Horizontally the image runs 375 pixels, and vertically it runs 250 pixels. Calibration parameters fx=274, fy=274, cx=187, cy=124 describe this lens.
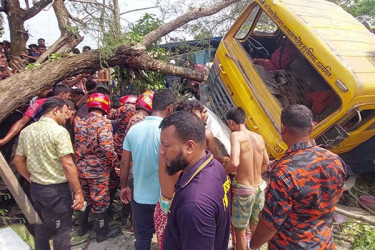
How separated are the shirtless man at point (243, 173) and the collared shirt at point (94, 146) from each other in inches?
53.4

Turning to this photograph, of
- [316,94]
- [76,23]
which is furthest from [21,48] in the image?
[316,94]

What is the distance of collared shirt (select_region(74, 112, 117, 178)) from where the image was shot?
10.0 ft

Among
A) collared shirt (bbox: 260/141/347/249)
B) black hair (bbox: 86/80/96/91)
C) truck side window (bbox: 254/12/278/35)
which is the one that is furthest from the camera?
black hair (bbox: 86/80/96/91)

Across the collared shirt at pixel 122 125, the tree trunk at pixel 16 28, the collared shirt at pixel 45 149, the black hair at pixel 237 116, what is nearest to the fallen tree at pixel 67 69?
the collared shirt at pixel 122 125

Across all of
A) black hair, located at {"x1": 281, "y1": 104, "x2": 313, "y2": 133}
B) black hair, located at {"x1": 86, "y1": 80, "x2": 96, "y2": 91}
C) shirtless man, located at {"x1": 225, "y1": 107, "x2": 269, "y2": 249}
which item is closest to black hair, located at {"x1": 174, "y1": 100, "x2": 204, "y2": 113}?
shirtless man, located at {"x1": 225, "y1": 107, "x2": 269, "y2": 249}

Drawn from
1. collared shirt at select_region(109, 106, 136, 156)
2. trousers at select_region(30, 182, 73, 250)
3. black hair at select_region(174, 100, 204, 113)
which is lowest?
trousers at select_region(30, 182, 73, 250)

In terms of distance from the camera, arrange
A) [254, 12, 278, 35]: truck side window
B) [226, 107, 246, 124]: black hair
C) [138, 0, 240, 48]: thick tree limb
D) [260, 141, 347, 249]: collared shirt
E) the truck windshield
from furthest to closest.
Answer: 1. [138, 0, 240, 48]: thick tree limb
2. [254, 12, 278, 35]: truck side window
3. the truck windshield
4. [226, 107, 246, 124]: black hair
5. [260, 141, 347, 249]: collared shirt

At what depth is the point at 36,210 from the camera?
8.92 feet

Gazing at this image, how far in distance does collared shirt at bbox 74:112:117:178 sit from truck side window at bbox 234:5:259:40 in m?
2.64

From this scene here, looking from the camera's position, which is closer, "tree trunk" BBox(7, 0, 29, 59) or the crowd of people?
the crowd of people

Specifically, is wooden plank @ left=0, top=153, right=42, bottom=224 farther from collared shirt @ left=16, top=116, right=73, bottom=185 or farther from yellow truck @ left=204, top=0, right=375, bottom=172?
yellow truck @ left=204, top=0, right=375, bottom=172

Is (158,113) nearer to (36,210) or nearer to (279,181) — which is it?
(279,181)

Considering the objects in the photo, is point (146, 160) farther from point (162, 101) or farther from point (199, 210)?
point (199, 210)

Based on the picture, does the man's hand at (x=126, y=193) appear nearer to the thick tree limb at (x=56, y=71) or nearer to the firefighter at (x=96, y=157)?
the firefighter at (x=96, y=157)
